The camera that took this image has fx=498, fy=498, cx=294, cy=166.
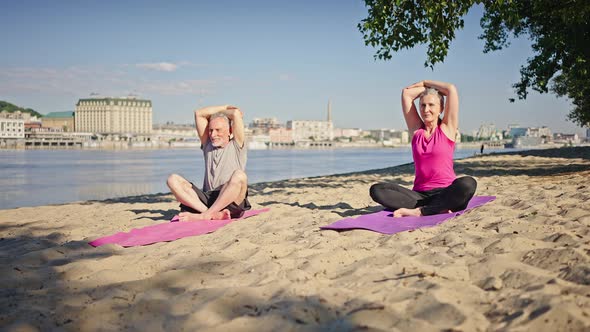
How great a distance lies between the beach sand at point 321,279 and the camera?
6.58ft

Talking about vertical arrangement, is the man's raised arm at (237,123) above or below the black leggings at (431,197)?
above

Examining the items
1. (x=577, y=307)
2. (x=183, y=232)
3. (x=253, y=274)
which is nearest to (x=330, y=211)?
(x=183, y=232)

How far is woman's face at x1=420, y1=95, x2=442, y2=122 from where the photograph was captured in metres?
4.25

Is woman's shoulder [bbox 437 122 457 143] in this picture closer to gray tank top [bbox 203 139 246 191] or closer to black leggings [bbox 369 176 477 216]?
black leggings [bbox 369 176 477 216]

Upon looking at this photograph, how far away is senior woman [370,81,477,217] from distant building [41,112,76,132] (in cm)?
16904

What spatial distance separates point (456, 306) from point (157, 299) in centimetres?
134

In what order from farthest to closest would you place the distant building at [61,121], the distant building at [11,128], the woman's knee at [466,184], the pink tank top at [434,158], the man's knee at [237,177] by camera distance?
1. the distant building at [61,121]
2. the distant building at [11,128]
3. the man's knee at [237,177]
4. the pink tank top at [434,158]
5. the woman's knee at [466,184]

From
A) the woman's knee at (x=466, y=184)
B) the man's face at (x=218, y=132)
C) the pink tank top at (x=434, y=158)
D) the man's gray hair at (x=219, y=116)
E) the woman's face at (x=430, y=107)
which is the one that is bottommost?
the woman's knee at (x=466, y=184)

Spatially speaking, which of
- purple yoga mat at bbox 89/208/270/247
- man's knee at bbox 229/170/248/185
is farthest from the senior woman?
purple yoga mat at bbox 89/208/270/247

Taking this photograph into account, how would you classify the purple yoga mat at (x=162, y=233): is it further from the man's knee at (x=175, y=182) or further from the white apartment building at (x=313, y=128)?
the white apartment building at (x=313, y=128)

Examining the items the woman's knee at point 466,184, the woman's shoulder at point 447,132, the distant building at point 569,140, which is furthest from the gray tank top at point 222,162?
the distant building at point 569,140

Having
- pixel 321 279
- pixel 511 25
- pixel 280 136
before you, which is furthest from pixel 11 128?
pixel 321 279

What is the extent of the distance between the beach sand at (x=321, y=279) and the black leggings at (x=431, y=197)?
0.21 metres

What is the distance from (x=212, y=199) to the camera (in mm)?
4785
